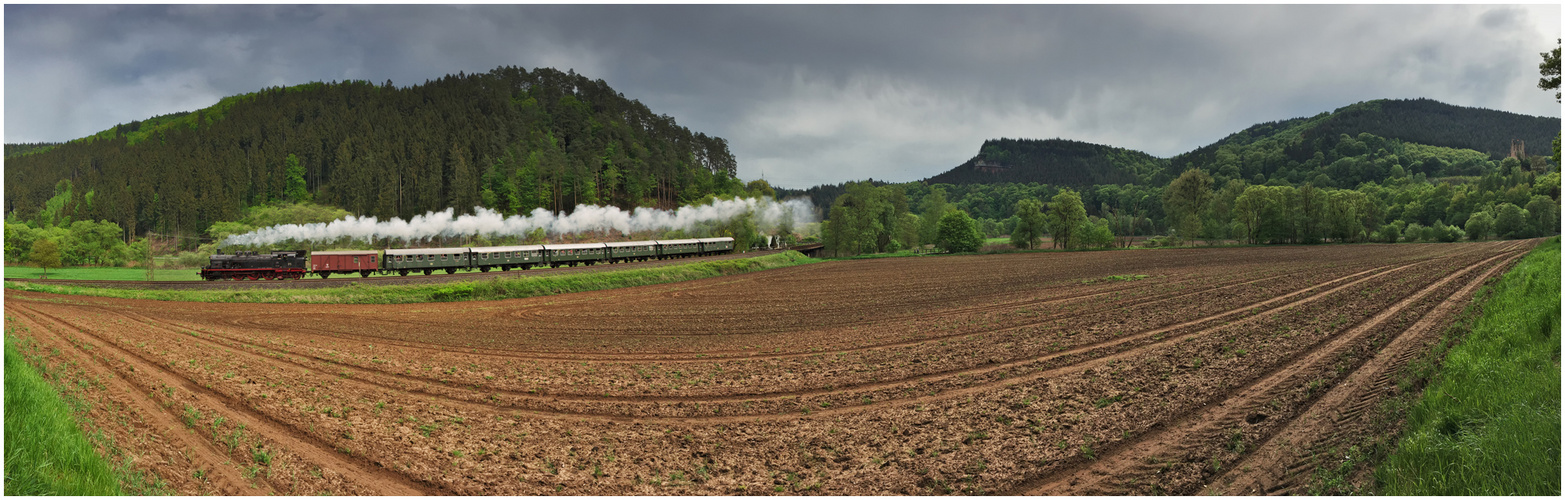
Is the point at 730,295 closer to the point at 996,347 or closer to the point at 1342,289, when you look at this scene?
the point at 996,347

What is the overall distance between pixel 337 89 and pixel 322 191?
210 ft

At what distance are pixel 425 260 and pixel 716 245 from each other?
126 ft

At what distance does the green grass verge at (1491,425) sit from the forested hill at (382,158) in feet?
376

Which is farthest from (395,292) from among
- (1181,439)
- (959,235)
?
(959,235)

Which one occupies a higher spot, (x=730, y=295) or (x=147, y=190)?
(x=147, y=190)

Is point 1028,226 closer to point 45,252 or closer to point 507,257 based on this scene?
point 507,257

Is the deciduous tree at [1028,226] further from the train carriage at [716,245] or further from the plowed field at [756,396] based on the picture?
the plowed field at [756,396]

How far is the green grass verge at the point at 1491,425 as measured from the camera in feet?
20.8

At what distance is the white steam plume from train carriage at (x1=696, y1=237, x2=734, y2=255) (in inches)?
307

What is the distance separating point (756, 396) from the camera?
43.6 ft

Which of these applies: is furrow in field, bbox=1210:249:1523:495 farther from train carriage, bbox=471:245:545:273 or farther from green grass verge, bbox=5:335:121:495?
train carriage, bbox=471:245:545:273

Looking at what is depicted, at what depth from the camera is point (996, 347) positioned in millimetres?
17516

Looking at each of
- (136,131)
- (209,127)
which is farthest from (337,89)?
(136,131)

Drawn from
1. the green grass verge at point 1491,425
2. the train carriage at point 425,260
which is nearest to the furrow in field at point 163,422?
the green grass verge at point 1491,425
